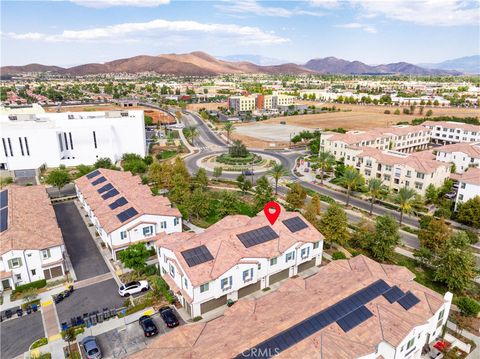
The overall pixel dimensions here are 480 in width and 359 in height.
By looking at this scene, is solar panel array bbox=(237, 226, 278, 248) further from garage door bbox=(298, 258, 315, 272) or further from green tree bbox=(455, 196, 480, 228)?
green tree bbox=(455, 196, 480, 228)

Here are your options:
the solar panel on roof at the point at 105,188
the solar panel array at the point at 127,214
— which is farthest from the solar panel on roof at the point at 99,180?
the solar panel array at the point at 127,214

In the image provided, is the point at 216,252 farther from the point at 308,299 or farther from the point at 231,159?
the point at 231,159

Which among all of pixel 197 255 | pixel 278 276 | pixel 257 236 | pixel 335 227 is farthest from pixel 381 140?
pixel 197 255

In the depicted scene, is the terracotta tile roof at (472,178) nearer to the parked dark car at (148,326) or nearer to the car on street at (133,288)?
the car on street at (133,288)

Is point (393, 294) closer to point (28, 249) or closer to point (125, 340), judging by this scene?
point (125, 340)

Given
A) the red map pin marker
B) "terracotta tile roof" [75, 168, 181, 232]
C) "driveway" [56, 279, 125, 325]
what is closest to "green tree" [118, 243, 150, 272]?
"driveway" [56, 279, 125, 325]

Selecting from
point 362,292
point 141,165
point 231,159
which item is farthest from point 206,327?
point 231,159
